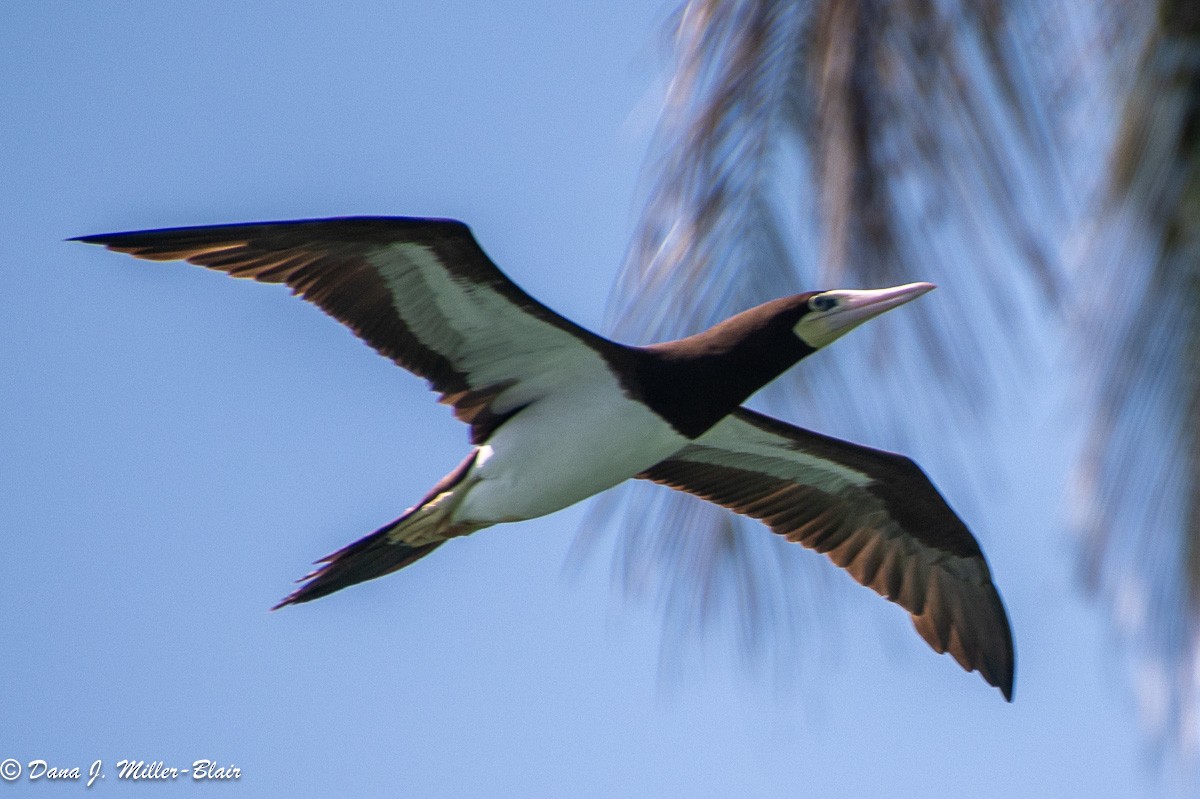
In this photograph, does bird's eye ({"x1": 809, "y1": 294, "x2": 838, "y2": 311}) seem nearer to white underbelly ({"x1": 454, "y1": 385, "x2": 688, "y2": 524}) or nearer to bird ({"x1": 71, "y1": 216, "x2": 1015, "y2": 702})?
bird ({"x1": 71, "y1": 216, "x2": 1015, "y2": 702})

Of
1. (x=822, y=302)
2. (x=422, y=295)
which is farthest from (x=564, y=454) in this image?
(x=822, y=302)

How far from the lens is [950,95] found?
271 centimetres

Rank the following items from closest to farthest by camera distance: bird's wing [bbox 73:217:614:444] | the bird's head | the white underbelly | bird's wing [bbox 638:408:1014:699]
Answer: the bird's head < bird's wing [bbox 73:217:614:444] < the white underbelly < bird's wing [bbox 638:408:1014:699]

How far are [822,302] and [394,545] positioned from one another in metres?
1.41

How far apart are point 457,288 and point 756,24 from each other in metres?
1.41

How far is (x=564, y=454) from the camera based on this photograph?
4102mm

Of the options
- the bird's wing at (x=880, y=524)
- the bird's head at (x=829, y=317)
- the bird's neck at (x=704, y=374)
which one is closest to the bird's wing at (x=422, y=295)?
the bird's neck at (x=704, y=374)

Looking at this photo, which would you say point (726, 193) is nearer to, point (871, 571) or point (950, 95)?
point (950, 95)

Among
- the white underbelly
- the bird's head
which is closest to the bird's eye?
the bird's head

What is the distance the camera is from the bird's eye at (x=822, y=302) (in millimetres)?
3863

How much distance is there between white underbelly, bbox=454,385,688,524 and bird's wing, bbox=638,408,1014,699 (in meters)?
0.78

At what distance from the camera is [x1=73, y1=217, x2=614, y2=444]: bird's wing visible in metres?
3.68

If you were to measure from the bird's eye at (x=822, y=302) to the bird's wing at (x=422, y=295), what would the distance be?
575 mm

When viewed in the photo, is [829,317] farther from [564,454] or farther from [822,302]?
[564,454]
